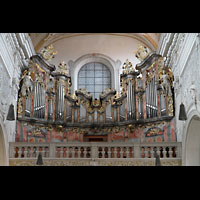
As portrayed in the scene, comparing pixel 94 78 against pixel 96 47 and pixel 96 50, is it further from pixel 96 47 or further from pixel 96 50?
pixel 96 47

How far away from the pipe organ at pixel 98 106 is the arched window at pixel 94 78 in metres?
1.53

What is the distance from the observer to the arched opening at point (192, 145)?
33.8 ft

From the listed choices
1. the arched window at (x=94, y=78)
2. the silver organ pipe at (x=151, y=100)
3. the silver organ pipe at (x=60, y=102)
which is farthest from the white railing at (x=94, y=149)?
the arched window at (x=94, y=78)

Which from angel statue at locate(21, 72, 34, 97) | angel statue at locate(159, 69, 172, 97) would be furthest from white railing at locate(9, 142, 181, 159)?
angel statue at locate(21, 72, 34, 97)

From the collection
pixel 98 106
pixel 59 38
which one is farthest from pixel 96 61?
pixel 98 106

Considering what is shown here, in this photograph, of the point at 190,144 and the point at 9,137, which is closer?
the point at 190,144

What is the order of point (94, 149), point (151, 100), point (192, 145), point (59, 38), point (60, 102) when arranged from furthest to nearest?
point (59, 38) → point (60, 102) → point (151, 100) → point (94, 149) → point (192, 145)

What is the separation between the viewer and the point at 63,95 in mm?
14062

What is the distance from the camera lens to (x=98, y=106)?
13.9 metres

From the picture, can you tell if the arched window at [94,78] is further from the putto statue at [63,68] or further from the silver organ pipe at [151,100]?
the silver organ pipe at [151,100]

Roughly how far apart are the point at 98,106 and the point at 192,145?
4267 millimetres
